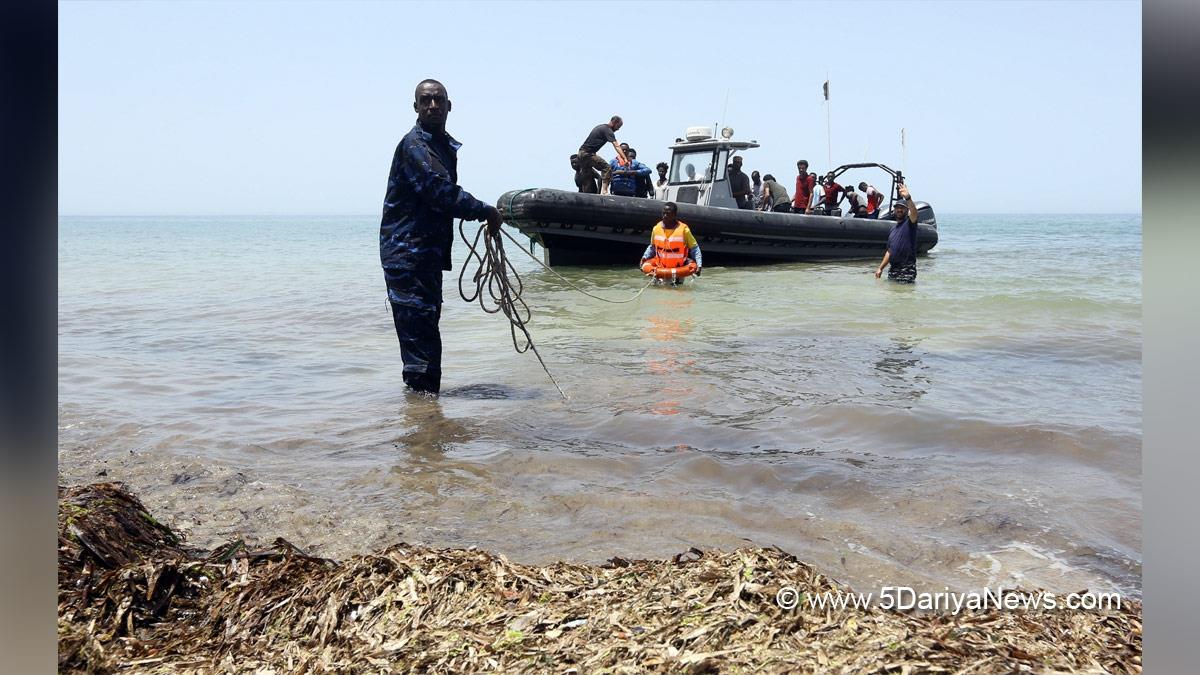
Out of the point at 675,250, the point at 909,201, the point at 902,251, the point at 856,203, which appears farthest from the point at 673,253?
the point at 856,203

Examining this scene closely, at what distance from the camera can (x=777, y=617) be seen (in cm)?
187

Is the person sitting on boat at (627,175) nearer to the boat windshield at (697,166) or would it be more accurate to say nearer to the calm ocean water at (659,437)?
the boat windshield at (697,166)

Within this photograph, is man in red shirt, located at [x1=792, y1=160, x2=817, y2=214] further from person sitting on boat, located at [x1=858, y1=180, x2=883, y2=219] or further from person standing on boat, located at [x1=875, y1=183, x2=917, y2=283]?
person standing on boat, located at [x1=875, y1=183, x2=917, y2=283]

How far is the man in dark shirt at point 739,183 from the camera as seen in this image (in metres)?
16.4

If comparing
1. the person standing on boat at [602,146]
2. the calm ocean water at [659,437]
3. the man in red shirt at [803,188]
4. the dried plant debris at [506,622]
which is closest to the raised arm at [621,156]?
the person standing on boat at [602,146]

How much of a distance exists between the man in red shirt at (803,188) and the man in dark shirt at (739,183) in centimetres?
169

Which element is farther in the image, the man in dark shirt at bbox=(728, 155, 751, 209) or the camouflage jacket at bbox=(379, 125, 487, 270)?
the man in dark shirt at bbox=(728, 155, 751, 209)

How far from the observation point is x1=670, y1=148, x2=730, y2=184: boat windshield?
644 inches

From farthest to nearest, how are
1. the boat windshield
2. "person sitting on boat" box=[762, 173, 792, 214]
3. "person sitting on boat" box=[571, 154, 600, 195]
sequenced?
"person sitting on boat" box=[762, 173, 792, 214] → the boat windshield → "person sitting on boat" box=[571, 154, 600, 195]

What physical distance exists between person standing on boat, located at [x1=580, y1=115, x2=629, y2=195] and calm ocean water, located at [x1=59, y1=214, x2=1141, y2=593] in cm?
529

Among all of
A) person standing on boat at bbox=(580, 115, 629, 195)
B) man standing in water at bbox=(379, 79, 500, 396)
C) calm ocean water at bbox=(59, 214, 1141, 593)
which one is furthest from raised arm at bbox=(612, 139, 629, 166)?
man standing in water at bbox=(379, 79, 500, 396)

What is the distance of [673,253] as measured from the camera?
1238 centimetres
